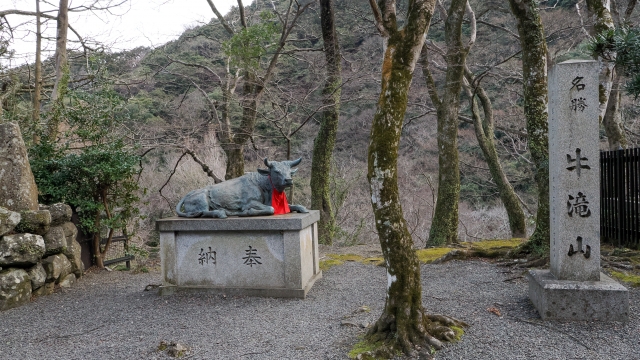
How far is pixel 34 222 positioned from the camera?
6.92 meters

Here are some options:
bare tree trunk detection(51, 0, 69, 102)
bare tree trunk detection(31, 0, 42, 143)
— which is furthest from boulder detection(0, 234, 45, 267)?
bare tree trunk detection(51, 0, 69, 102)

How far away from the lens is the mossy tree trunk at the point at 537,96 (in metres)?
7.09

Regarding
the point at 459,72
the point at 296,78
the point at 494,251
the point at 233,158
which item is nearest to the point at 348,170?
the point at 296,78

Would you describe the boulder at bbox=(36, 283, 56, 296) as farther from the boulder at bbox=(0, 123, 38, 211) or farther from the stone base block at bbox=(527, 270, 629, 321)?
the stone base block at bbox=(527, 270, 629, 321)

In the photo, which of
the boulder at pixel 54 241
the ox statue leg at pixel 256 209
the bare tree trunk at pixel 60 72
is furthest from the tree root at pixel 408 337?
the bare tree trunk at pixel 60 72

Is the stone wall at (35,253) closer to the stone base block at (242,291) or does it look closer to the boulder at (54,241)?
the boulder at (54,241)

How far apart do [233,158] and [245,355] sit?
798 centimetres

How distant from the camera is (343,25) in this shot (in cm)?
1527

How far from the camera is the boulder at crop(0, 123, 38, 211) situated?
7074 mm

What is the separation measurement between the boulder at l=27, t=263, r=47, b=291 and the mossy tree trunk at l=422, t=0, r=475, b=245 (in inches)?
303

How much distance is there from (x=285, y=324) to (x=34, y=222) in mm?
4401

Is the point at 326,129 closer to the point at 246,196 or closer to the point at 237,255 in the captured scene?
the point at 246,196

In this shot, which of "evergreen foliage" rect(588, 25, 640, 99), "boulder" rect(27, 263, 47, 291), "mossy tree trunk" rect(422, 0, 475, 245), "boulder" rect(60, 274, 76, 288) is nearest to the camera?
"evergreen foliage" rect(588, 25, 640, 99)

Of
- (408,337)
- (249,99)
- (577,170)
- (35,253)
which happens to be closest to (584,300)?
(577,170)
